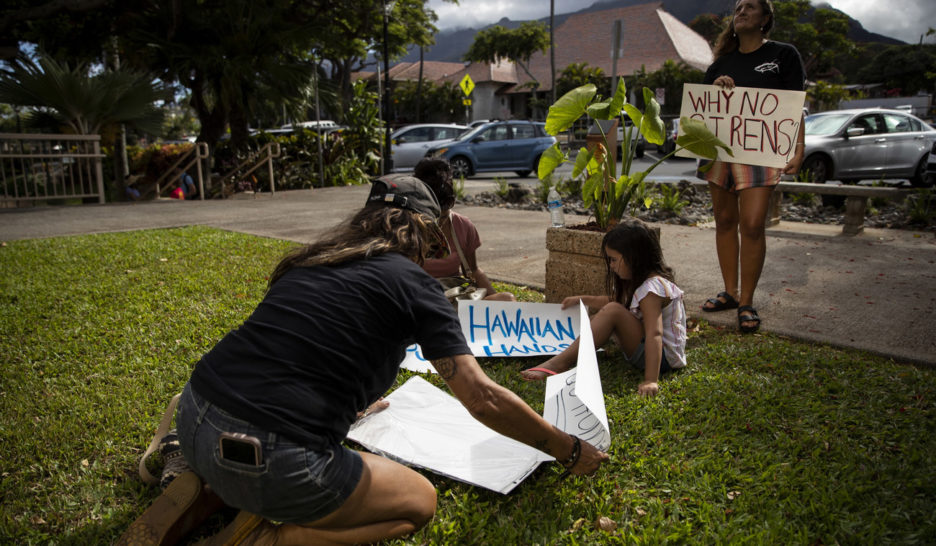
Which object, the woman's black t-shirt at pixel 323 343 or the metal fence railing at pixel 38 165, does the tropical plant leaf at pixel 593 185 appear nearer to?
the woman's black t-shirt at pixel 323 343

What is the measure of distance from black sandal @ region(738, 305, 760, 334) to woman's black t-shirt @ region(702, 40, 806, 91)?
1.34 m

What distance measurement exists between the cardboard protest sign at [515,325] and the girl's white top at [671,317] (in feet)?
1.74

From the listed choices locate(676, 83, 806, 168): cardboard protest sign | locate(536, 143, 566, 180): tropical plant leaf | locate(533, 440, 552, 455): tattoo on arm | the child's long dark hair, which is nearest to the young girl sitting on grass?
the child's long dark hair

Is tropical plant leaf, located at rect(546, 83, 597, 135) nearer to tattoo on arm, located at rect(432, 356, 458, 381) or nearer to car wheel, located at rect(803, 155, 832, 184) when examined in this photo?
tattoo on arm, located at rect(432, 356, 458, 381)

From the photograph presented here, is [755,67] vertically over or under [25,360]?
over

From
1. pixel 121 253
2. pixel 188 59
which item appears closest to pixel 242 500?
pixel 121 253

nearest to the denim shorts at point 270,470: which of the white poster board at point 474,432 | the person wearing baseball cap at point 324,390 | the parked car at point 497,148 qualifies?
the person wearing baseball cap at point 324,390

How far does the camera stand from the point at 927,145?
39.0ft

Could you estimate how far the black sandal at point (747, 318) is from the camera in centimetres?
376

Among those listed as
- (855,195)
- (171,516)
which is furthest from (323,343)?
(855,195)

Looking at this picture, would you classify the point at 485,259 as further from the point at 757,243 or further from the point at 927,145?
the point at 927,145

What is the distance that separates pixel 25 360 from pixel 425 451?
2.52m

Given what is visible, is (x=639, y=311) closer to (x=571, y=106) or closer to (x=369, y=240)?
(x=571, y=106)

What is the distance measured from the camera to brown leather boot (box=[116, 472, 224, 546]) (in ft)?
5.84
